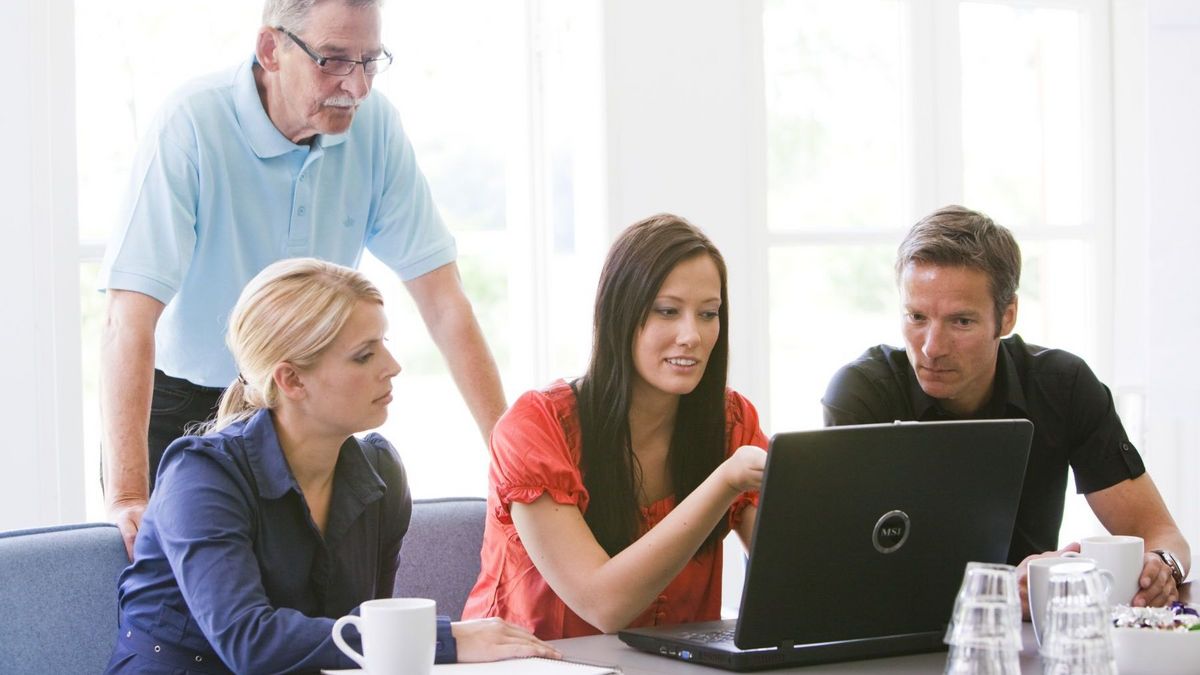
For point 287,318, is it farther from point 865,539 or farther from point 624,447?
point 865,539

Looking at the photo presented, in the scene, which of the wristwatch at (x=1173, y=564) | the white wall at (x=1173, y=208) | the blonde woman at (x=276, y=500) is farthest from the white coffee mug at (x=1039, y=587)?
the white wall at (x=1173, y=208)

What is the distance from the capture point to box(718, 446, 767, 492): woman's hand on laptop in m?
1.70

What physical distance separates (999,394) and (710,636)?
91cm

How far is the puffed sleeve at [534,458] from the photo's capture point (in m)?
1.94

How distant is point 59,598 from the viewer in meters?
1.90

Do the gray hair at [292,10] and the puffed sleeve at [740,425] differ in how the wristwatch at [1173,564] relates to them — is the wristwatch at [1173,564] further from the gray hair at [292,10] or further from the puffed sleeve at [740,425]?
the gray hair at [292,10]

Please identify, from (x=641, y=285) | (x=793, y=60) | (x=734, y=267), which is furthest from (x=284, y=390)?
(x=793, y=60)

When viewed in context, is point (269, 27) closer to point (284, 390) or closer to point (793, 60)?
point (284, 390)

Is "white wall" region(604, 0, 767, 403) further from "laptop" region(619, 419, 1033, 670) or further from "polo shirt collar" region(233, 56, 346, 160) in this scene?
"laptop" region(619, 419, 1033, 670)

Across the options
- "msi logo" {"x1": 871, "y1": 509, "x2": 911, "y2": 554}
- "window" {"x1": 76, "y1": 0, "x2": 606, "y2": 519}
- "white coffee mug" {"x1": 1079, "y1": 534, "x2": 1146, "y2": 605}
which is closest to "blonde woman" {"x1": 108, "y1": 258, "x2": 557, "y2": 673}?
"msi logo" {"x1": 871, "y1": 509, "x2": 911, "y2": 554}

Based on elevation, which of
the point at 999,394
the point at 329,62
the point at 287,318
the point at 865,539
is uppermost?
the point at 329,62

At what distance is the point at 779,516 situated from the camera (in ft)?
4.81

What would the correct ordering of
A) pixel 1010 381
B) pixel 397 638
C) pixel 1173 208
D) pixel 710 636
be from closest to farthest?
1. pixel 397 638
2. pixel 710 636
3. pixel 1010 381
4. pixel 1173 208

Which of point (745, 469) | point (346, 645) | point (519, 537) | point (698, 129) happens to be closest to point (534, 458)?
point (519, 537)
